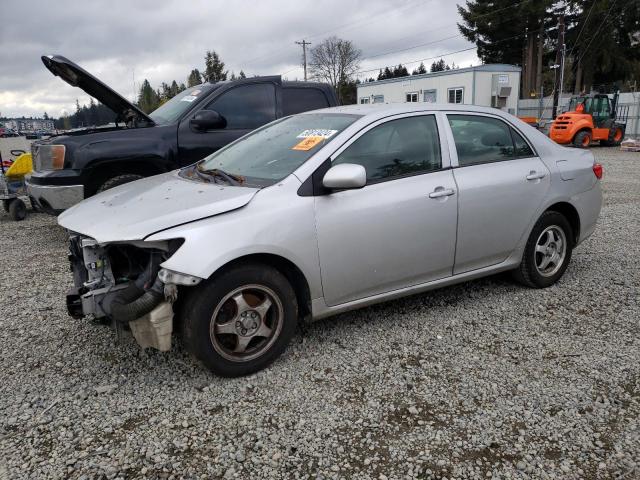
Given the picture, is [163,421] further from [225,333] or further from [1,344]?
[1,344]

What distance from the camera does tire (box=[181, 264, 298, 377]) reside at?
291 centimetres

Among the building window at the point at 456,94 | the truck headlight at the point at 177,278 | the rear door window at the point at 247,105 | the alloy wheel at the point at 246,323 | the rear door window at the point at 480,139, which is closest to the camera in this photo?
the truck headlight at the point at 177,278

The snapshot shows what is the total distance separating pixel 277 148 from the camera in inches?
148

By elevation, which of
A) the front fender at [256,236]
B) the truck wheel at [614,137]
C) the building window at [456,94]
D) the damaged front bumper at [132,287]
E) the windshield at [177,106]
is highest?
the building window at [456,94]

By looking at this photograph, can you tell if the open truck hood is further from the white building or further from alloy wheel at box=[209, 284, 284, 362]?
the white building

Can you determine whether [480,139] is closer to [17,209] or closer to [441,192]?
[441,192]

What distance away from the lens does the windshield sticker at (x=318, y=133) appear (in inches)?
140

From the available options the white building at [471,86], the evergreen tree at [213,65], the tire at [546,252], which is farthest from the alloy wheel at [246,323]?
the evergreen tree at [213,65]

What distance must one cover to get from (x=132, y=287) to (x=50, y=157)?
3.66 meters

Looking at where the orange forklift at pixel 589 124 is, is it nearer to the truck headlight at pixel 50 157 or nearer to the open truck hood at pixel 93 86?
the open truck hood at pixel 93 86

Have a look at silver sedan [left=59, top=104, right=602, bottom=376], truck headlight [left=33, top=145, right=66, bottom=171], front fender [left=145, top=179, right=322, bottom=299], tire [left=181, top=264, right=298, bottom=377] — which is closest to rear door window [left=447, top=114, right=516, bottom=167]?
silver sedan [left=59, top=104, right=602, bottom=376]

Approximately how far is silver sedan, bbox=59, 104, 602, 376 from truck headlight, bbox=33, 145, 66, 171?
242 cm

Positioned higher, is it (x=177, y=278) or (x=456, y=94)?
(x=456, y=94)

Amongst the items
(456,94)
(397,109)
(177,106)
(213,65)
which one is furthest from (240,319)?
(213,65)
